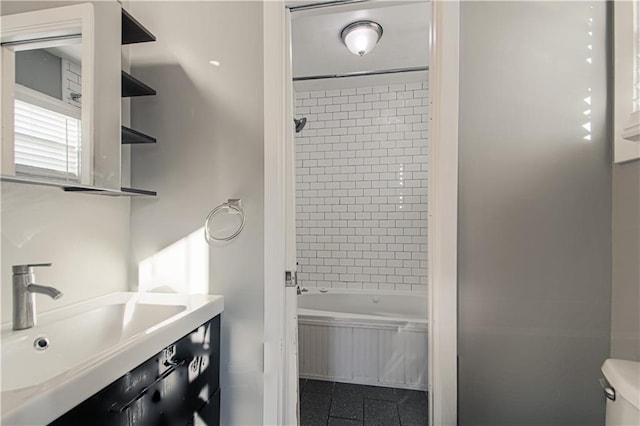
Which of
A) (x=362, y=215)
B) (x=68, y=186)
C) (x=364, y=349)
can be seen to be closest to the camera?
(x=68, y=186)

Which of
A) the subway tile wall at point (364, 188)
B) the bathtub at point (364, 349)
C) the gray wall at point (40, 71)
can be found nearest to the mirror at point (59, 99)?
the gray wall at point (40, 71)

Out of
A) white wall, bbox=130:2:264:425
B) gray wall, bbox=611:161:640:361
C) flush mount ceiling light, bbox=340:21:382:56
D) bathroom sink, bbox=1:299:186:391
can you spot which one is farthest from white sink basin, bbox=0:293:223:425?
flush mount ceiling light, bbox=340:21:382:56

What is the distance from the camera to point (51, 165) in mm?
986

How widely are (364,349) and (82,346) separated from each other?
1710 mm

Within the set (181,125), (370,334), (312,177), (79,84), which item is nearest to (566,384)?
(370,334)

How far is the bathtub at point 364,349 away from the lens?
2.08m

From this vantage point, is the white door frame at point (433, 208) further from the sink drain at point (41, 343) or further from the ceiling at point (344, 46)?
the sink drain at point (41, 343)

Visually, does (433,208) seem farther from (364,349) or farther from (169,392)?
(364,349)

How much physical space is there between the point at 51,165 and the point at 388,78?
2.58 meters

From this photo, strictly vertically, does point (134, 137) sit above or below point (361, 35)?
below

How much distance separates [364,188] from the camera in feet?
9.78

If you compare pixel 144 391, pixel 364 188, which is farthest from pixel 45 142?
pixel 364 188

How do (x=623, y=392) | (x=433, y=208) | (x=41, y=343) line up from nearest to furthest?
(x=623, y=392)
(x=41, y=343)
(x=433, y=208)

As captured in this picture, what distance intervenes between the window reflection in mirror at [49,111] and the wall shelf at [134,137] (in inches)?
6.5
